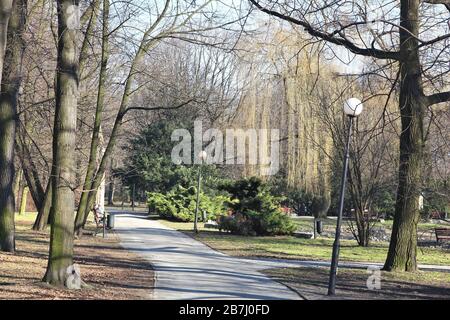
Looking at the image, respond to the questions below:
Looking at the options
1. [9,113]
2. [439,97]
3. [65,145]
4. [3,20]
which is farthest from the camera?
[9,113]

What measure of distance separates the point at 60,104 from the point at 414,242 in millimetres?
8440

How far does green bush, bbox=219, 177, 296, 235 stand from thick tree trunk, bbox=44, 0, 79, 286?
17721 millimetres

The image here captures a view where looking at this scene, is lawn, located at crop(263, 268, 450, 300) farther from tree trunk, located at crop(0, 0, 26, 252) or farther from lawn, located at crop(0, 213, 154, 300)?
tree trunk, located at crop(0, 0, 26, 252)

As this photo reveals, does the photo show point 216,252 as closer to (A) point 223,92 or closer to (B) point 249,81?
(B) point 249,81

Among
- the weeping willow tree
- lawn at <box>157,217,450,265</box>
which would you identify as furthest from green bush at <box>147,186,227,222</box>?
lawn at <box>157,217,450,265</box>

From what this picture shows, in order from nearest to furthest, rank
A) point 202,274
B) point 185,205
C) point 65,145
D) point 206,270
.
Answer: point 65,145 → point 202,274 → point 206,270 → point 185,205

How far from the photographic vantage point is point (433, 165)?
20.0 meters

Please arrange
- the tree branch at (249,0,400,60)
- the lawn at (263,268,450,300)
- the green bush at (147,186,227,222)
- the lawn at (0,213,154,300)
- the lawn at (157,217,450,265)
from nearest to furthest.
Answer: the lawn at (0,213,154,300) → the lawn at (263,268,450,300) → the tree branch at (249,0,400,60) → the lawn at (157,217,450,265) → the green bush at (147,186,227,222)

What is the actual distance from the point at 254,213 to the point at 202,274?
15.1 m

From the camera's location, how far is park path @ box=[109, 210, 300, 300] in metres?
10.2

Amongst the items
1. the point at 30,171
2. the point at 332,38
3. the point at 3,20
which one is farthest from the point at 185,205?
the point at 3,20

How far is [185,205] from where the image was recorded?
3869 centimetres

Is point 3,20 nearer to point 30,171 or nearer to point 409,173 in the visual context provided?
point 409,173

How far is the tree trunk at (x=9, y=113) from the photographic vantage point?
15133 mm
